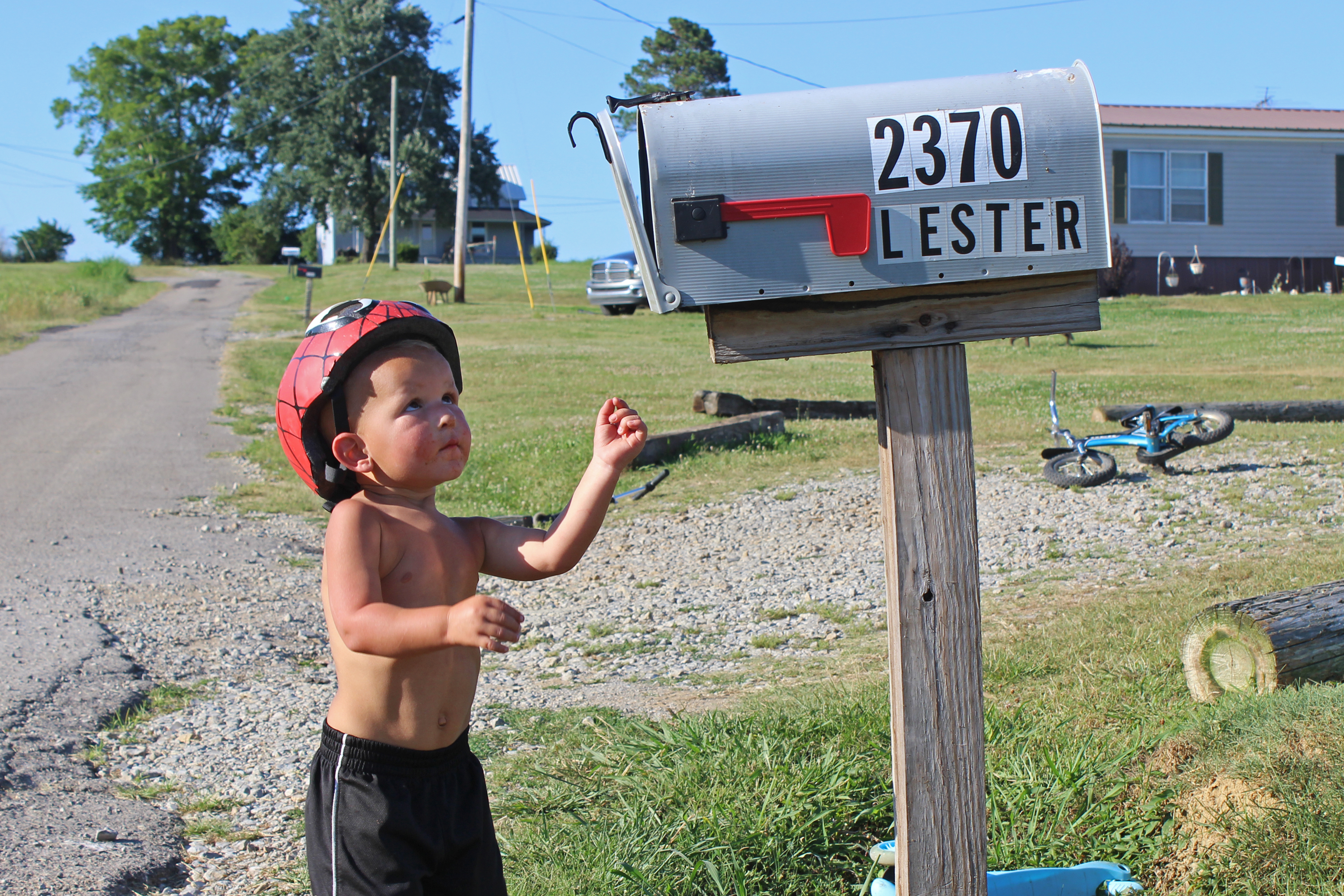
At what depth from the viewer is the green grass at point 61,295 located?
85.1 feet

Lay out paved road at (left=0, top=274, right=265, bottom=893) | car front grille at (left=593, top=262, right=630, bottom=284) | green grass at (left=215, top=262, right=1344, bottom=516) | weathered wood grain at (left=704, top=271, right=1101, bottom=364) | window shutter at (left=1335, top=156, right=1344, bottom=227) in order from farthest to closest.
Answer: car front grille at (left=593, top=262, right=630, bottom=284) < window shutter at (left=1335, top=156, right=1344, bottom=227) < green grass at (left=215, top=262, right=1344, bottom=516) < paved road at (left=0, top=274, right=265, bottom=893) < weathered wood grain at (left=704, top=271, right=1101, bottom=364)

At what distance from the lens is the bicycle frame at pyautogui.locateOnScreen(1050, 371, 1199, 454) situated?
856 cm

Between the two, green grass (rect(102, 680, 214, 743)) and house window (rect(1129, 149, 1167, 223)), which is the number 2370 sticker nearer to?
green grass (rect(102, 680, 214, 743))

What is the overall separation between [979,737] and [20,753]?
348cm

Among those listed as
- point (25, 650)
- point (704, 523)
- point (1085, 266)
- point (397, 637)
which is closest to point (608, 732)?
point (397, 637)

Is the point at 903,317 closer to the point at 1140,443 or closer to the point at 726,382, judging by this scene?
the point at 1140,443

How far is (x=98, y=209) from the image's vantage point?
70125 millimetres

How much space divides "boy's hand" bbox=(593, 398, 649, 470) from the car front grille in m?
26.4

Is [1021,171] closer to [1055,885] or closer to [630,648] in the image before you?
[1055,885]

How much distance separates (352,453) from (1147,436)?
7.49 meters

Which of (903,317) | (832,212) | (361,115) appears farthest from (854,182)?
(361,115)

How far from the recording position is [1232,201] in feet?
89.8

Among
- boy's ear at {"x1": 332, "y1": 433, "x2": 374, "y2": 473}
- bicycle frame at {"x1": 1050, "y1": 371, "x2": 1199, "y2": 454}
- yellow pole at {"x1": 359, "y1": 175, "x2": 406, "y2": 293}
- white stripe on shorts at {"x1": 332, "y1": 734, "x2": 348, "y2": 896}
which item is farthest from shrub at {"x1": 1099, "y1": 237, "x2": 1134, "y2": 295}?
white stripe on shorts at {"x1": 332, "y1": 734, "x2": 348, "y2": 896}

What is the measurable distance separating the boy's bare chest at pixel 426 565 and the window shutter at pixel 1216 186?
94.1 ft
